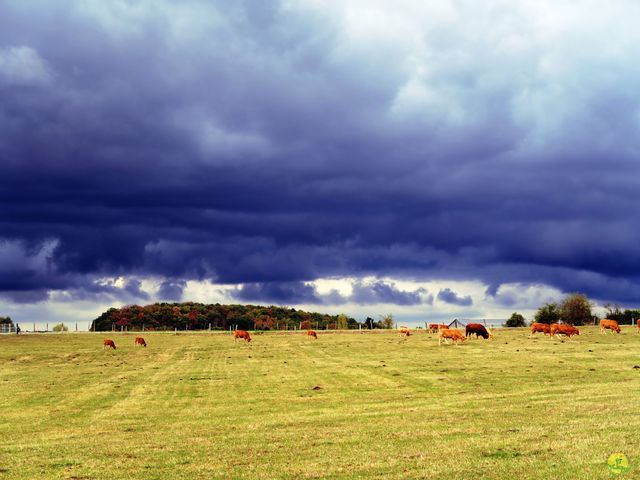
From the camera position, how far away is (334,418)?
29234mm

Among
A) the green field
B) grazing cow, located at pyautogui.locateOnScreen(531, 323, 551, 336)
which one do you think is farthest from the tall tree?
the green field

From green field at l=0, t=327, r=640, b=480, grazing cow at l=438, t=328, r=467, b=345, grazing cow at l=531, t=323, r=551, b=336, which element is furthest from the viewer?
grazing cow at l=531, t=323, r=551, b=336

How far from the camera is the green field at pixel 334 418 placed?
1866 cm

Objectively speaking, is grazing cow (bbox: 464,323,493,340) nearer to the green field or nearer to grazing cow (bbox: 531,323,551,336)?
grazing cow (bbox: 531,323,551,336)

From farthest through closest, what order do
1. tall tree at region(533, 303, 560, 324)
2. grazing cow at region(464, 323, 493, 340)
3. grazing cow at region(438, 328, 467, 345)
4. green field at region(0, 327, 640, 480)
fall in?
1. tall tree at region(533, 303, 560, 324)
2. grazing cow at region(464, 323, 493, 340)
3. grazing cow at region(438, 328, 467, 345)
4. green field at region(0, 327, 640, 480)

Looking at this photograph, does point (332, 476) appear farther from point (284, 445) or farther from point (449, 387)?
point (449, 387)

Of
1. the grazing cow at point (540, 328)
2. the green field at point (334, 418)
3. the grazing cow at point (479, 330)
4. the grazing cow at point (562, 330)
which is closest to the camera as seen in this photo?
the green field at point (334, 418)

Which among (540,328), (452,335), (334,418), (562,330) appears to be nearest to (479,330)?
(452,335)

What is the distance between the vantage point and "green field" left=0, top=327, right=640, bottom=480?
61.2ft

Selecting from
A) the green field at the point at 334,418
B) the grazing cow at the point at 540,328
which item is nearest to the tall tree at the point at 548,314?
the grazing cow at the point at 540,328

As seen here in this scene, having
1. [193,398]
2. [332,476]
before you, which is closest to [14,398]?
[193,398]

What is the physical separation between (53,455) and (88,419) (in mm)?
10707

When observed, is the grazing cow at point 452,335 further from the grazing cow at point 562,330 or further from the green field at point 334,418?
the green field at point 334,418

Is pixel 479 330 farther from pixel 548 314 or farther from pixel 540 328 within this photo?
pixel 548 314
